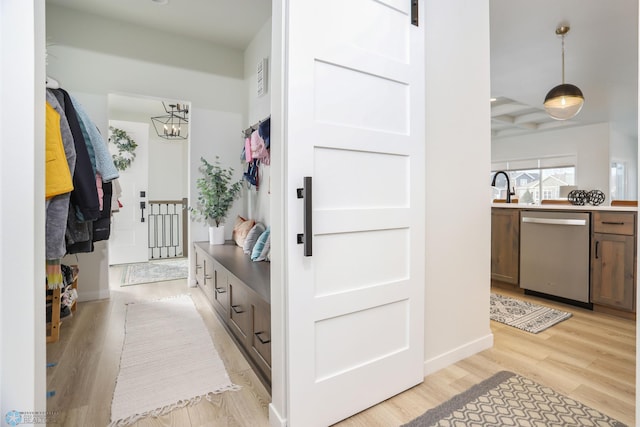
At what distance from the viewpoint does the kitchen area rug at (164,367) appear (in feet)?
5.41

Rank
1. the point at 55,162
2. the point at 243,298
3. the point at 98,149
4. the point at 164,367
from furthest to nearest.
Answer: the point at 243,298 → the point at 164,367 → the point at 98,149 → the point at 55,162

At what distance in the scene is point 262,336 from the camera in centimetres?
183

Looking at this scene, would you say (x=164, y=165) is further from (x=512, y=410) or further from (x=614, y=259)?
(x=614, y=259)

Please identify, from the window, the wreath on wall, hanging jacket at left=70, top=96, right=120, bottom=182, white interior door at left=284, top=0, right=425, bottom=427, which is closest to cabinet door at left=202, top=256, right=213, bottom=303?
hanging jacket at left=70, top=96, right=120, bottom=182

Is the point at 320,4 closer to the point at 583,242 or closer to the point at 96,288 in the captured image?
the point at 583,242

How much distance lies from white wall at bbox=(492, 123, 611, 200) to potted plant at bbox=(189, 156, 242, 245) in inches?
294

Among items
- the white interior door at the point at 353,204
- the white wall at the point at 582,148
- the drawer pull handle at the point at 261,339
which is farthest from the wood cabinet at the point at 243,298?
the white wall at the point at 582,148

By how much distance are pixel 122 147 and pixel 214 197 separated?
261cm

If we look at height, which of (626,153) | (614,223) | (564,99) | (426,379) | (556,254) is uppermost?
(626,153)

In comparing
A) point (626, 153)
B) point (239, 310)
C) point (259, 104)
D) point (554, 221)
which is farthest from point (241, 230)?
point (626, 153)

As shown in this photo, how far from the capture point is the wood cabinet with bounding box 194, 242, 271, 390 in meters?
1.82

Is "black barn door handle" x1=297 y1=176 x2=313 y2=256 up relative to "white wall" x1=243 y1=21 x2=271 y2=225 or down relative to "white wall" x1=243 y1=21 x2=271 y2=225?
down

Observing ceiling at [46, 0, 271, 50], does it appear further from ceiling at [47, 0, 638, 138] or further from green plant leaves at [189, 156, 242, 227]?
green plant leaves at [189, 156, 242, 227]

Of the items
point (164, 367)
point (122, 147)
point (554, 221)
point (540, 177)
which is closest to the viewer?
point (164, 367)
